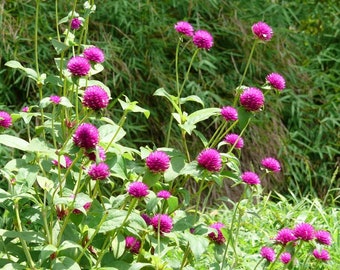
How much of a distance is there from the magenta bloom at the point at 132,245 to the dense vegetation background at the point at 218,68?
2.02 metres

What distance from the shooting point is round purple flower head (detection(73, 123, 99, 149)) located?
183 centimetres

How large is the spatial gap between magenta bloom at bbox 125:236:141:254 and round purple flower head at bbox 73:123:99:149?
1.34 ft

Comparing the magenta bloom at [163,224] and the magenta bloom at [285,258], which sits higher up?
the magenta bloom at [163,224]

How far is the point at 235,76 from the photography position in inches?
190

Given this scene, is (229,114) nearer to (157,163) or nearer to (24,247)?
(157,163)

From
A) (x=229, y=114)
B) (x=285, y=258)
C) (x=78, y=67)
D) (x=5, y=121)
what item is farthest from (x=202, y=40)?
(x=285, y=258)

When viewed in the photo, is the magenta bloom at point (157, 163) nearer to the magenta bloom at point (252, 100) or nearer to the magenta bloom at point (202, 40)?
the magenta bloom at point (252, 100)

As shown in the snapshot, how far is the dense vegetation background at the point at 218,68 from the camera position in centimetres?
437

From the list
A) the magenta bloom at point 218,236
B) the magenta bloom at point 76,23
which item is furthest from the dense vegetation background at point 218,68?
the magenta bloom at point 218,236

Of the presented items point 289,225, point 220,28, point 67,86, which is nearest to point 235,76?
point 220,28

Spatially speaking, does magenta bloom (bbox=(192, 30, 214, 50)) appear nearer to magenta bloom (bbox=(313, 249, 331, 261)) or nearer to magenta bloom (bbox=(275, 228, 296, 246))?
magenta bloom (bbox=(275, 228, 296, 246))

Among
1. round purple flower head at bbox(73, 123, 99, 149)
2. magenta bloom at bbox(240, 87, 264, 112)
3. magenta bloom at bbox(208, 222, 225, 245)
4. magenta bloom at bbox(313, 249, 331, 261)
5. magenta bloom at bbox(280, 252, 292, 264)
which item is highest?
magenta bloom at bbox(240, 87, 264, 112)

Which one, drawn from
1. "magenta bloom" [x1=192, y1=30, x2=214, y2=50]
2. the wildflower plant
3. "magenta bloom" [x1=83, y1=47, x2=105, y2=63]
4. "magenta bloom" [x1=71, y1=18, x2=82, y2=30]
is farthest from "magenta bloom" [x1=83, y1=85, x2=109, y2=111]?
"magenta bloom" [x1=71, y1=18, x2=82, y2=30]

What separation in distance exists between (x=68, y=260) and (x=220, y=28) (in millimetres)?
3088
